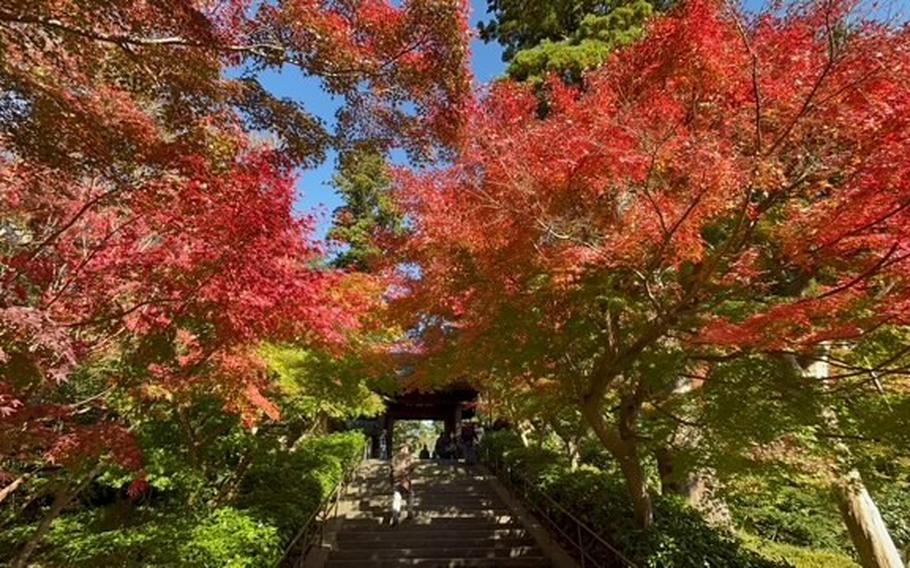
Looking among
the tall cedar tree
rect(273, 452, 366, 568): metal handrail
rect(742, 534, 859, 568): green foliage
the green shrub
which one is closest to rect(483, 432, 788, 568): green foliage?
the tall cedar tree

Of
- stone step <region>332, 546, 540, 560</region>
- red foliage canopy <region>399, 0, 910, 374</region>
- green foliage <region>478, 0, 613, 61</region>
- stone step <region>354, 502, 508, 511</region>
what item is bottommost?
stone step <region>332, 546, 540, 560</region>

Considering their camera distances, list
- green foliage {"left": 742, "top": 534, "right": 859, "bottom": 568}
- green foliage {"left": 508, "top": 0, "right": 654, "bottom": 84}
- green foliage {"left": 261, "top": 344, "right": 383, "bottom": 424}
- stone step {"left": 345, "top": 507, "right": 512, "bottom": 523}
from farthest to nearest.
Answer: stone step {"left": 345, "top": 507, "right": 512, "bottom": 523} < green foliage {"left": 508, "top": 0, "right": 654, "bottom": 84} < green foliage {"left": 742, "top": 534, "right": 859, "bottom": 568} < green foliage {"left": 261, "top": 344, "right": 383, "bottom": 424}

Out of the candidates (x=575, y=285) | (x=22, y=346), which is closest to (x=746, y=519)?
(x=575, y=285)

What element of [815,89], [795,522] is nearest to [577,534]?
[815,89]

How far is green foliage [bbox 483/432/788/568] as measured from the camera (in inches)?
248

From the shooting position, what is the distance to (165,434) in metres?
9.49

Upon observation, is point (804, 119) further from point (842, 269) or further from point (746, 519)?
point (746, 519)

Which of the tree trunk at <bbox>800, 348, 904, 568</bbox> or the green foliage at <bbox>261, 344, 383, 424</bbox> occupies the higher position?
the green foliage at <bbox>261, 344, 383, 424</bbox>

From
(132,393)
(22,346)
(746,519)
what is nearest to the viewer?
(22,346)

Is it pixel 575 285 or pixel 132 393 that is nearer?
pixel 575 285

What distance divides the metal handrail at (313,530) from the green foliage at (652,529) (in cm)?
403

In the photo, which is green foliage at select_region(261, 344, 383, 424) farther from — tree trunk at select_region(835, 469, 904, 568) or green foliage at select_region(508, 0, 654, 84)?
tree trunk at select_region(835, 469, 904, 568)

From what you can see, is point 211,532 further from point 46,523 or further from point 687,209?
point 687,209

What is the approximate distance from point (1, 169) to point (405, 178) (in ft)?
17.1
